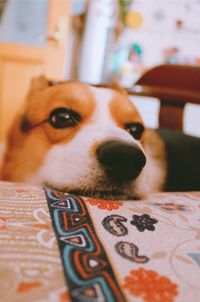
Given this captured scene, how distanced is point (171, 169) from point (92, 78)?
9.37 feet

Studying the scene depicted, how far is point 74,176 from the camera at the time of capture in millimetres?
800

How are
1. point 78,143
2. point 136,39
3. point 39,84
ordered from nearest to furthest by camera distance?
point 78,143 → point 39,84 → point 136,39

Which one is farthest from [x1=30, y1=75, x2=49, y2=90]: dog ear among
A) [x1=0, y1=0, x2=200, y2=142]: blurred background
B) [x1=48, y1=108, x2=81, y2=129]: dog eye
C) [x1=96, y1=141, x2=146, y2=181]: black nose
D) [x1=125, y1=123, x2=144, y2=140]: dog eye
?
[x1=0, y1=0, x2=200, y2=142]: blurred background

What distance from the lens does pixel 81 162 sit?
0.81 meters

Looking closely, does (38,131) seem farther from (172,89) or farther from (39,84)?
(172,89)

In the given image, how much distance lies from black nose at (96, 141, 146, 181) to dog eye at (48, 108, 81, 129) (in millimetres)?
245

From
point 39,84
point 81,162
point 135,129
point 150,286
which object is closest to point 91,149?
point 81,162

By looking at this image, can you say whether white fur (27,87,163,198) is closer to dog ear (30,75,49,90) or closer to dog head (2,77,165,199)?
dog head (2,77,165,199)

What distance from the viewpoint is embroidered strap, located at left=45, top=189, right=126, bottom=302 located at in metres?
0.34

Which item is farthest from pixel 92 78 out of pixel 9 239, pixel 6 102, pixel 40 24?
pixel 9 239

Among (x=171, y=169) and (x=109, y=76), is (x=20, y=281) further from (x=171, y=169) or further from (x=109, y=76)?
(x=109, y=76)

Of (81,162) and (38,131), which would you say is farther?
(38,131)

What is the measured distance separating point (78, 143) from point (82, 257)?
0.51 metres

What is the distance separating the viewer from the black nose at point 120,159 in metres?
0.75
